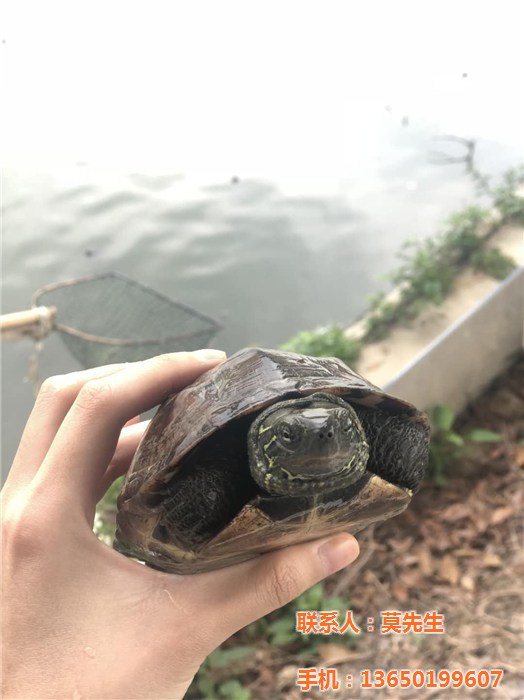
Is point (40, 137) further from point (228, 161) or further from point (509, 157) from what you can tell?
point (509, 157)

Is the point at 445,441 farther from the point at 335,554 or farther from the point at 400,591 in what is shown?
the point at 335,554

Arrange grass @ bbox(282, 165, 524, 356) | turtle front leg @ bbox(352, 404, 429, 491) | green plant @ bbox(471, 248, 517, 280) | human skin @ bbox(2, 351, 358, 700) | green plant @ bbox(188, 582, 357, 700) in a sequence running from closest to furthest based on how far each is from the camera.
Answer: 1. human skin @ bbox(2, 351, 358, 700)
2. turtle front leg @ bbox(352, 404, 429, 491)
3. green plant @ bbox(188, 582, 357, 700)
4. grass @ bbox(282, 165, 524, 356)
5. green plant @ bbox(471, 248, 517, 280)

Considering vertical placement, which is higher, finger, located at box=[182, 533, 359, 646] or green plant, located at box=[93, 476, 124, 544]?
finger, located at box=[182, 533, 359, 646]

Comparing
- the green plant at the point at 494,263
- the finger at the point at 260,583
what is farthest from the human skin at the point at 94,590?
the green plant at the point at 494,263

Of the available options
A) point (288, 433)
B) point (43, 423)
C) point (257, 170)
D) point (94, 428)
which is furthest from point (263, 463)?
point (257, 170)

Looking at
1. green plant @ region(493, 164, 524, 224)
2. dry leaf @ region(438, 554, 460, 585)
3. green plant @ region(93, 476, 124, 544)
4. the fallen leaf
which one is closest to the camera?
green plant @ region(93, 476, 124, 544)

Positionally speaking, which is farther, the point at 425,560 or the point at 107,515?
the point at 425,560

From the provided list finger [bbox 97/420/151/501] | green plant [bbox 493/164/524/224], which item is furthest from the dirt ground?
green plant [bbox 493/164/524/224]

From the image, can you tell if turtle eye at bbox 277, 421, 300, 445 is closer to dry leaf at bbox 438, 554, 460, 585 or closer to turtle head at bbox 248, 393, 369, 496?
turtle head at bbox 248, 393, 369, 496
